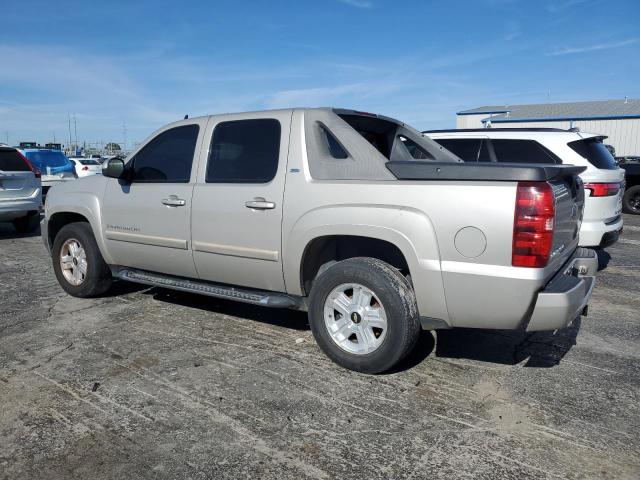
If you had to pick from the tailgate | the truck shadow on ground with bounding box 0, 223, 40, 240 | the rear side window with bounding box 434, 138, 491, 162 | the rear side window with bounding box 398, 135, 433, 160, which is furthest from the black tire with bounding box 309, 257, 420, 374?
the truck shadow on ground with bounding box 0, 223, 40, 240

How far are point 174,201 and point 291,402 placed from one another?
2.12 m

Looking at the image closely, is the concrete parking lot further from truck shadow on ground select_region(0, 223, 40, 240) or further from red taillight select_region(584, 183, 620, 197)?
truck shadow on ground select_region(0, 223, 40, 240)

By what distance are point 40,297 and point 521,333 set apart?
4818 millimetres

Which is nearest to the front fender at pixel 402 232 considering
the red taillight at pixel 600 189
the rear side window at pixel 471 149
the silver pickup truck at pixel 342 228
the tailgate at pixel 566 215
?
the silver pickup truck at pixel 342 228

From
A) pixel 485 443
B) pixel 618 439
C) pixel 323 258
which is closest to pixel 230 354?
pixel 323 258

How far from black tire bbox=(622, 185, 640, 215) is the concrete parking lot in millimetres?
10192

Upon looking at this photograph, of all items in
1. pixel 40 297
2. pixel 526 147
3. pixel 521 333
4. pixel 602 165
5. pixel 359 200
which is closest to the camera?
pixel 359 200

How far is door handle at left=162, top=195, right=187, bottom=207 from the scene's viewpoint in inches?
179

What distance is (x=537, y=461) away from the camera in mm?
2703

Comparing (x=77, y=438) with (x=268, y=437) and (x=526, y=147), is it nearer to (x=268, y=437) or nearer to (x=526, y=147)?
(x=268, y=437)

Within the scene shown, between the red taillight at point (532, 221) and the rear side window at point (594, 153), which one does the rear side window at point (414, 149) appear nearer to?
the red taillight at point (532, 221)

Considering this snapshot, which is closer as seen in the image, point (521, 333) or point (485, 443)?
point (485, 443)

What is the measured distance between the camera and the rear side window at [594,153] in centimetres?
658

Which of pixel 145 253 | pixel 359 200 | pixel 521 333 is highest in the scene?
pixel 359 200
